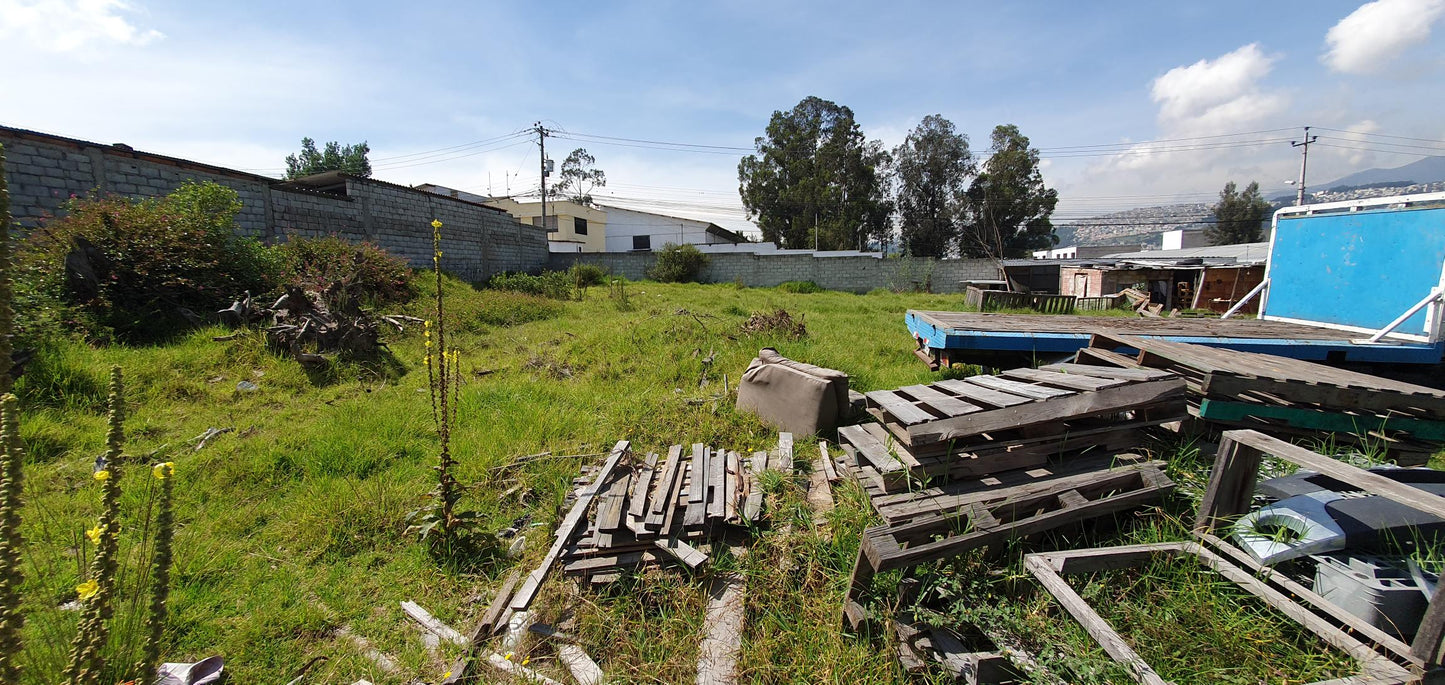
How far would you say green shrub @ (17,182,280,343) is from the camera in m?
6.23

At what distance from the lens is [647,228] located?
33594 millimetres

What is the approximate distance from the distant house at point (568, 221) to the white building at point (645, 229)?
646mm

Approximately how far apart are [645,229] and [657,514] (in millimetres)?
32132

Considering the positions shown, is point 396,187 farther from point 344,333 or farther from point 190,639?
point 190,639

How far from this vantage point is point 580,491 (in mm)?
3377

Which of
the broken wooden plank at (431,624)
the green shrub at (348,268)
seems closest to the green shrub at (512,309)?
the green shrub at (348,268)

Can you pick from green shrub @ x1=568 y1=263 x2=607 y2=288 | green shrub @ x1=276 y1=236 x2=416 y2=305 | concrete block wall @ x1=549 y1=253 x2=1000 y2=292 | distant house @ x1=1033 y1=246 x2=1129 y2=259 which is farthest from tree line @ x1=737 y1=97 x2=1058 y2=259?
green shrub @ x1=276 y1=236 x2=416 y2=305

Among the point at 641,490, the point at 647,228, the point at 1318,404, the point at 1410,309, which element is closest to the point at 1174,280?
the point at 1410,309

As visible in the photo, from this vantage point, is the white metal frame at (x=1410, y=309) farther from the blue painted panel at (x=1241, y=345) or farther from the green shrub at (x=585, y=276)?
the green shrub at (x=585, y=276)

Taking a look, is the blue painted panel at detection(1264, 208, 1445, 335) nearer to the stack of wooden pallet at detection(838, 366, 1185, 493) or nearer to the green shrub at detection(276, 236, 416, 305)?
the stack of wooden pallet at detection(838, 366, 1185, 493)

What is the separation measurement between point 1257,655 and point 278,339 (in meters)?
8.72

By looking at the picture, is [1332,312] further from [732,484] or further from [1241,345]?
[732,484]

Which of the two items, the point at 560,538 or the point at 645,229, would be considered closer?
the point at 560,538

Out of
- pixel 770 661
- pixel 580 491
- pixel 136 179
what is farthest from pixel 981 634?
pixel 136 179
